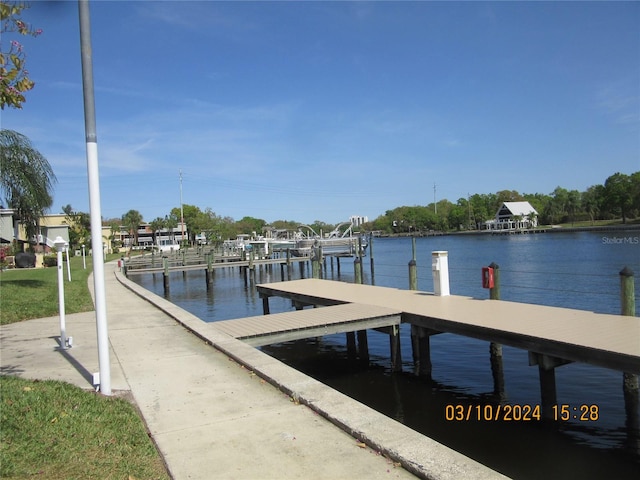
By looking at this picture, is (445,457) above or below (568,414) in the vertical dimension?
above

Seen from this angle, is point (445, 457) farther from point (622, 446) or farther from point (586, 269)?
point (586, 269)

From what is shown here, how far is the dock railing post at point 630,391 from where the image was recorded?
7.71 meters

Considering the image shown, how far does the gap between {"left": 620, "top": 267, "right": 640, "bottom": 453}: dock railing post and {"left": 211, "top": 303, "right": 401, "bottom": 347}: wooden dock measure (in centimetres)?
426

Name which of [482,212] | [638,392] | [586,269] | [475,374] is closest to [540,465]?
[638,392]

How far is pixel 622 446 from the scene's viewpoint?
7340 millimetres

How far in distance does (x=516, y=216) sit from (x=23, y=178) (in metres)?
134

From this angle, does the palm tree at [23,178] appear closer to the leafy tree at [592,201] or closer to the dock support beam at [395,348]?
the dock support beam at [395,348]

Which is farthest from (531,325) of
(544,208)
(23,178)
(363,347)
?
(544,208)

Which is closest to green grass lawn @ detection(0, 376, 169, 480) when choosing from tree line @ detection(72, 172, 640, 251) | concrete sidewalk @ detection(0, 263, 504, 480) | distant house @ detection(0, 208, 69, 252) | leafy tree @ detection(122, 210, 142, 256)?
concrete sidewalk @ detection(0, 263, 504, 480)

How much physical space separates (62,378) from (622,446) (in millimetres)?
7886

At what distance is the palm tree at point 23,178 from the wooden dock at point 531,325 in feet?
40.3

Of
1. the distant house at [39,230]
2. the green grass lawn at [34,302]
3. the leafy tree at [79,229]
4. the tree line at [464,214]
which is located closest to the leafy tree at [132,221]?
the tree line at [464,214]

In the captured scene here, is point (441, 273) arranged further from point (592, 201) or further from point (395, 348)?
point (592, 201)

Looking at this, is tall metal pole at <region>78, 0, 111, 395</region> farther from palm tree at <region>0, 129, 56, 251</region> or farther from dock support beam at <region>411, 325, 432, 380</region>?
palm tree at <region>0, 129, 56, 251</region>
